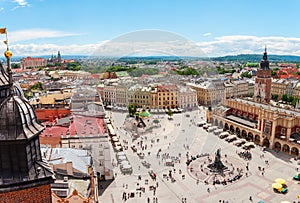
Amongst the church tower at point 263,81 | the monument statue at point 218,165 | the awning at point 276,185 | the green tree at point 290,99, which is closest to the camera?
the awning at point 276,185

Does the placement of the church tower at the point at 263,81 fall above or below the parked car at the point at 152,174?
above

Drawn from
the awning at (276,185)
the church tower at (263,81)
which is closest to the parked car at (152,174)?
the awning at (276,185)

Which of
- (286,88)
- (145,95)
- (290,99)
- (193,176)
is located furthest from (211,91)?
(193,176)

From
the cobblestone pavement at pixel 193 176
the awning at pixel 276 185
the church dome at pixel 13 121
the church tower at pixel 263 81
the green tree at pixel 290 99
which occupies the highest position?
the church dome at pixel 13 121

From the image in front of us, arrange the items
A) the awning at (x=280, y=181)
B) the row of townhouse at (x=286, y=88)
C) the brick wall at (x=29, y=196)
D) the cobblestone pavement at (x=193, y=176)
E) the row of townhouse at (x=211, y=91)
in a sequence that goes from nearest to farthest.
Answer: the brick wall at (x=29, y=196), the cobblestone pavement at (x=193, y=176), the awning at (x=280, y=181), the row of townhouse at (x=211, y=91), the row of townhouse at (x=286, y=88)

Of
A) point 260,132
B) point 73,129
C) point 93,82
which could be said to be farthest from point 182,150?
point 93,82

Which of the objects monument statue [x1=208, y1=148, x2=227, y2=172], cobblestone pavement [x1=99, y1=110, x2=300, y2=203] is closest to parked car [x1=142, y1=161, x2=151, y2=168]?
cobblestone pavement [x1=99, y1=110, x2=300, y2=203]

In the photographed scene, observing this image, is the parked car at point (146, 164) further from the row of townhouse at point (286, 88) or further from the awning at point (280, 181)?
the row of townhouse at point (286, 88)

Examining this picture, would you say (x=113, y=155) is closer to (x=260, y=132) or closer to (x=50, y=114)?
(x=50, y=114)

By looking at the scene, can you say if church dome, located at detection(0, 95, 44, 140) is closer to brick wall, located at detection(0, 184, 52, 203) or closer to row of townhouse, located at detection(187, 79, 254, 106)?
brick wall, located at detection(0, 184, 52, 203)

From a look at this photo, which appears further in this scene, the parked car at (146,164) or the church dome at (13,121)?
the parked car at (146,164)
